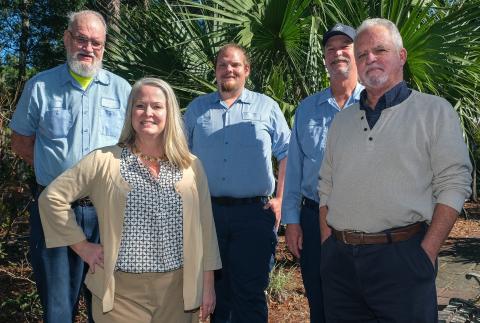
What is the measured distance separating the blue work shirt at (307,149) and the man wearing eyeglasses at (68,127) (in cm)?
105

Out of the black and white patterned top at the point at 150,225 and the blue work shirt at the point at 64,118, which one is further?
the blue work shirt at the point at 64,118

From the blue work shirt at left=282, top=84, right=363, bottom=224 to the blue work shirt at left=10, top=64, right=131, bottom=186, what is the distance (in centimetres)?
104

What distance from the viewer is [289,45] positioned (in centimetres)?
544

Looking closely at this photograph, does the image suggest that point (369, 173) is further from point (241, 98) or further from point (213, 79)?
point (213, 79)

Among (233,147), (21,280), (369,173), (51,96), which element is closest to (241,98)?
(233,147)

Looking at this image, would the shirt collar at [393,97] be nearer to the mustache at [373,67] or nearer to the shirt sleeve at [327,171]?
the mustache at [373,67]

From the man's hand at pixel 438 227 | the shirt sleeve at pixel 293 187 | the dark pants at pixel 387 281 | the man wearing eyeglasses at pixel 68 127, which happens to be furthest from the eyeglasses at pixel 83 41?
the man's hand at pixel 438 227

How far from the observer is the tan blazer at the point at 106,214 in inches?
105

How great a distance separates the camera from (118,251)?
2684mm

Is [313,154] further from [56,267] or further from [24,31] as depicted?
[24,31]

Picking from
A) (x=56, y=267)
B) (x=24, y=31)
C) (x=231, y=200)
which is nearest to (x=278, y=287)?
(x=231, y=200)

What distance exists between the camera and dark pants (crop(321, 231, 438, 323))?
2.61m

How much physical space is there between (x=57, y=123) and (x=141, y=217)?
1018 millimetres

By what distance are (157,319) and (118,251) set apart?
36 cm
